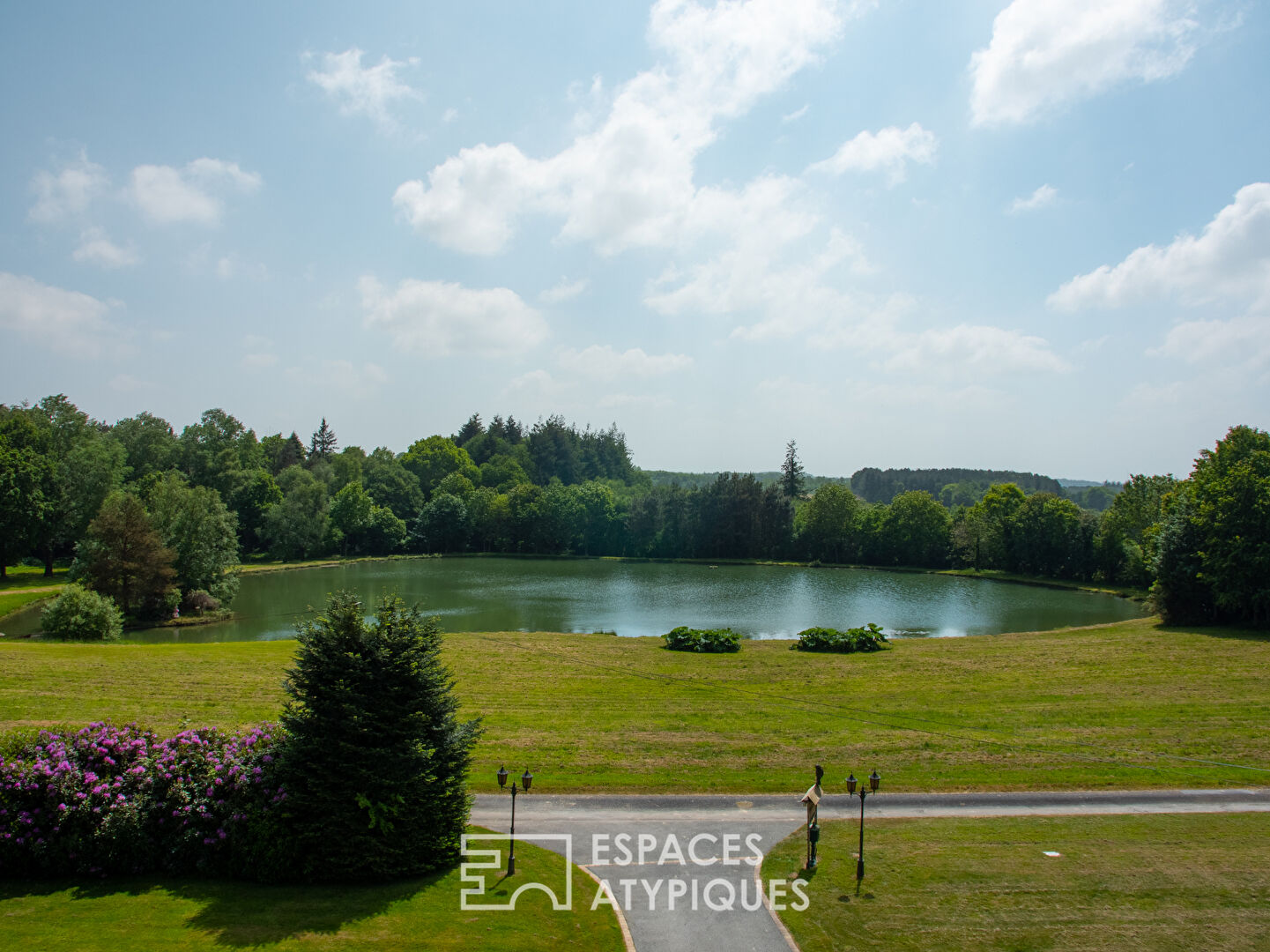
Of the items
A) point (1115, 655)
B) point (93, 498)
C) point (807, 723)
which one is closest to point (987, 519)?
point (1115, 655)

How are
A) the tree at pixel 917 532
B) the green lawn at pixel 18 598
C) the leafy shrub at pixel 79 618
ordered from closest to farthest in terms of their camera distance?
the leafy shrub at pixel 79 618 < the green lawn at pixel 18 598 < the tree at pixel 917 532

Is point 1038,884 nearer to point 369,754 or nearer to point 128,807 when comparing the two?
point 369,754

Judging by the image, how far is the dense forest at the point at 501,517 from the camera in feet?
121

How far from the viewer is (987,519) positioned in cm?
8012

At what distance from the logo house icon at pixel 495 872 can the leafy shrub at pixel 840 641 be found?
2070 centimetres

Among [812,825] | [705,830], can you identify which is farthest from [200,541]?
[812,825]

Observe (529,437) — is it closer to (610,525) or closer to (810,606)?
(610,525)

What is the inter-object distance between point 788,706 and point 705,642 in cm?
957

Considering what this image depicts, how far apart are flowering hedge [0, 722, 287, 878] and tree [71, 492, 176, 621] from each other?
33088 mm

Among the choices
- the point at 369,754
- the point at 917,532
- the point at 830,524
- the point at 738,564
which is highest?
the point at 830,524

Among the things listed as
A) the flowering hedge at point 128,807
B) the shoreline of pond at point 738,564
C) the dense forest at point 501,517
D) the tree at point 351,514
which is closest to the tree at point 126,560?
the dense forest at point 501,517

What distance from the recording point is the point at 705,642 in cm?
3059

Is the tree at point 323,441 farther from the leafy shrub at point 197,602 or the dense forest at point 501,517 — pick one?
the leafy shrub at point 197,602

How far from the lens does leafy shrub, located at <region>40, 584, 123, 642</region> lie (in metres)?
32.8
